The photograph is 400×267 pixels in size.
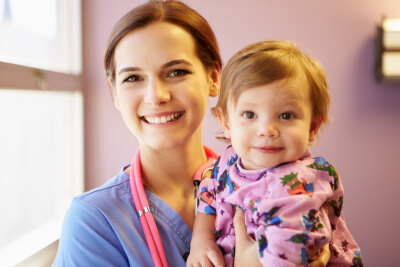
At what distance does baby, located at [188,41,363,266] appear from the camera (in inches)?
33.7

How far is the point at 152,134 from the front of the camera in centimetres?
122

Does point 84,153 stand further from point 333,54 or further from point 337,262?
point 337,262

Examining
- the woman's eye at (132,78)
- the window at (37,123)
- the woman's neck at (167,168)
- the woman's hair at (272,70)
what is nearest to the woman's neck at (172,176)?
the woman's neck at (167,168)

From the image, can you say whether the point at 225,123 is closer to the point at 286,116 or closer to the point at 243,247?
the point at 286,116

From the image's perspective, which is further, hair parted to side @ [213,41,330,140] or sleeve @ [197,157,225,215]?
sleeve @ [197,157,225,215]

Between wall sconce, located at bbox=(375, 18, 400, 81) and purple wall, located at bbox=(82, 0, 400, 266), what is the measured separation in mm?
125

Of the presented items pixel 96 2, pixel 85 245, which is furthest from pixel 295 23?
pixel 85 245

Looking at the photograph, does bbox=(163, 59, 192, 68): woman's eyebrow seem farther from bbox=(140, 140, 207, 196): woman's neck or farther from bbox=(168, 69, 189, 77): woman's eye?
bbox=(140, 140, 207, 196): woman's neck

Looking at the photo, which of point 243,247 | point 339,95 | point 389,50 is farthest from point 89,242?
point 389,50

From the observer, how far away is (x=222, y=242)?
1067mm

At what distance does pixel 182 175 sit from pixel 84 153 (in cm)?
136

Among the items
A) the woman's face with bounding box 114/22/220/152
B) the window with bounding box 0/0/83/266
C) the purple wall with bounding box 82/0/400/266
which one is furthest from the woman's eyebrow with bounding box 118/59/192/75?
the purple wall with bounding box 82/0/400/266

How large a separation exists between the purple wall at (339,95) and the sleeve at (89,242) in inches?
54.7

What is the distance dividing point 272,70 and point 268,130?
143 millimetres
